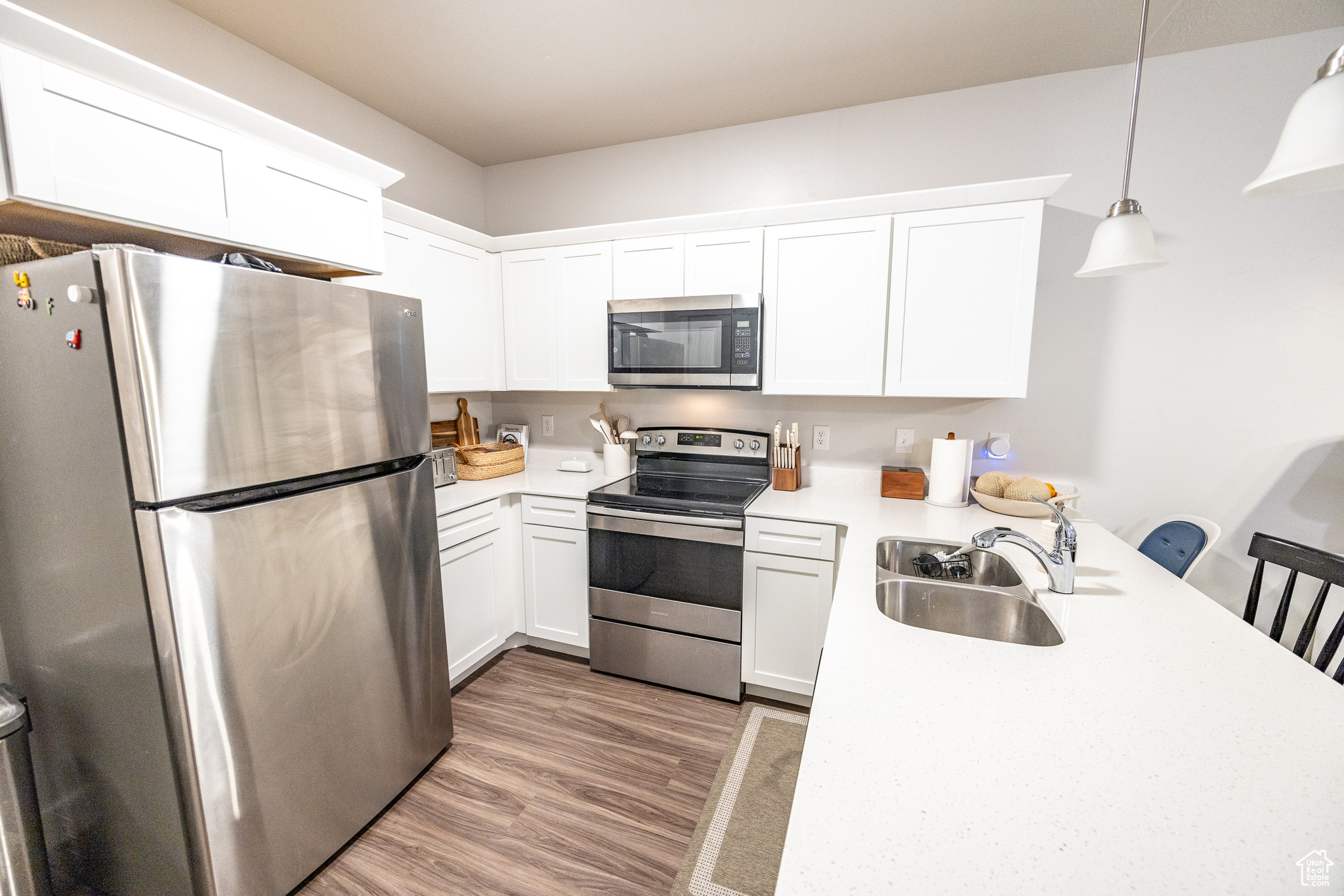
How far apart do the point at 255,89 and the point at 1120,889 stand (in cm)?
314

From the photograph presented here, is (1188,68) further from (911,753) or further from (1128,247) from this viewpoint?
(911,753)

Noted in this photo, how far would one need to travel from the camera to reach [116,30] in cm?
160

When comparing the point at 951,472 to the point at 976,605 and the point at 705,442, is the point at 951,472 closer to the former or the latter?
the point at 976,605

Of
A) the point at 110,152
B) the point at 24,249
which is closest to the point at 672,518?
the point at 110,152

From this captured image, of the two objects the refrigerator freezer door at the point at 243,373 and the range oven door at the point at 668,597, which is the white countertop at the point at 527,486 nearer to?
the range oven door at the point at 668,597

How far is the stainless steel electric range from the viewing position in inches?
86.3

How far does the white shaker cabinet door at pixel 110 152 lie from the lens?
1.08 metres

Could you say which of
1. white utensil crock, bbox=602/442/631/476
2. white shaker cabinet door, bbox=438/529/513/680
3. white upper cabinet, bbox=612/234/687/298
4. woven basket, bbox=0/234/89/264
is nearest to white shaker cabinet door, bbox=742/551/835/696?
white utensil crock, bbox=602/442/631/476

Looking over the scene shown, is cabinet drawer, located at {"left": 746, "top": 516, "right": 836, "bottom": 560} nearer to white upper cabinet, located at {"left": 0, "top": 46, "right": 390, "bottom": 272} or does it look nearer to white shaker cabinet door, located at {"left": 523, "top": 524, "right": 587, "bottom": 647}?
white shaker cabinet door, located at {"left": 523, "top": 524, "right": 587, "bottom": 647}

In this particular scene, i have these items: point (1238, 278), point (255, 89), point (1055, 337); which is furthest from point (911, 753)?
point (255, 89)

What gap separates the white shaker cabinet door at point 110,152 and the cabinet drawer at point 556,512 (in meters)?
1.50

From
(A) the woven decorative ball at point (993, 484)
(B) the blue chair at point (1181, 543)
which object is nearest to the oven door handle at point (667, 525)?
(A) the woven decorative ball at point (993, 484)

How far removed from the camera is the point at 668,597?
228 cm

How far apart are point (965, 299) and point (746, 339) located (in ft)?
2.91
